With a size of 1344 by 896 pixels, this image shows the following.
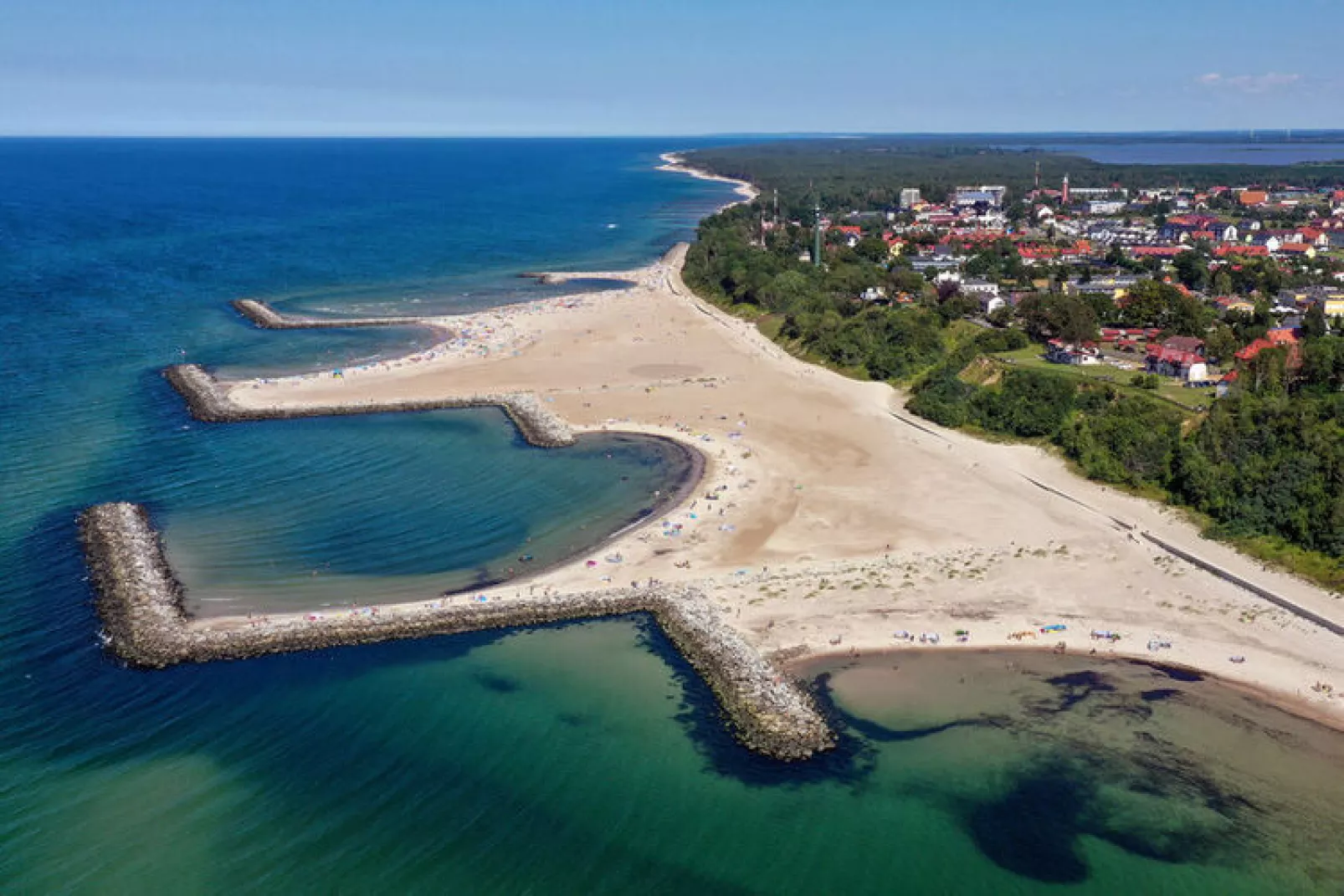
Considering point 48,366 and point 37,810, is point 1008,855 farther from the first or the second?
point 48,366

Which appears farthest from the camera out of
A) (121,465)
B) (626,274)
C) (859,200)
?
(859,200)

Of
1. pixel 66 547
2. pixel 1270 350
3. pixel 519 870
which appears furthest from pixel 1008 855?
pixel 1270 350

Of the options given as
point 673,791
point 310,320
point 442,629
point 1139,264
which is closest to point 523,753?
point 673,791

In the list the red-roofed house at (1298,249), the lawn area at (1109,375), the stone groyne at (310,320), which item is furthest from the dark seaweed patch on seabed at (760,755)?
the red-roofed house at (1298,249)

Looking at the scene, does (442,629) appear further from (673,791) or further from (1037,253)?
(1037,253)

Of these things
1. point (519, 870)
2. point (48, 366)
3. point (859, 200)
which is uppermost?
point (859, 200)

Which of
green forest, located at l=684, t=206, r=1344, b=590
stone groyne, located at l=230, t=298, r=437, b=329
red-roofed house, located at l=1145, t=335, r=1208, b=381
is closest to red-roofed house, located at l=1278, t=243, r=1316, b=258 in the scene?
green forest, located at l=684, t=206, r=1344, b=590

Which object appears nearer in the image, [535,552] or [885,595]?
[885,595]
